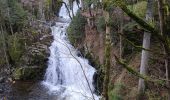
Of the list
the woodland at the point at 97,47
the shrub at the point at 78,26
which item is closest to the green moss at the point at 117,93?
the woodland at the point at 97,47

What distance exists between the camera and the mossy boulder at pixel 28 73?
23.1m

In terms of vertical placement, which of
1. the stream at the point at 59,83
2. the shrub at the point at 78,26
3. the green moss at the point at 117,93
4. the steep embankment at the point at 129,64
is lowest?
the stream at the point at 59,83

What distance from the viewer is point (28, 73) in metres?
23.2

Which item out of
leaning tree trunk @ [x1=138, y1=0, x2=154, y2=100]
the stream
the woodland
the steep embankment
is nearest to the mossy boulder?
the woodland

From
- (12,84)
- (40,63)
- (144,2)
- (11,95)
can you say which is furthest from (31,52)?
(144,2)

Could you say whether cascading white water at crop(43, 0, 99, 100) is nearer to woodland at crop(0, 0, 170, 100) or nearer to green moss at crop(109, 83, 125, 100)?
woodland at crop(0, 0, 170, 100)

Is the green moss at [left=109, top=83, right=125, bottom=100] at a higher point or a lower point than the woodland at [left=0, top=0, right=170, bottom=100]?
lower

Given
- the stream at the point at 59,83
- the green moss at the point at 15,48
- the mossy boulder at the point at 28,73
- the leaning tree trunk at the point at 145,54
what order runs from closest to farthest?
the leaning tree trunk at the point at 145,54, the stream at the point at 59,83, the mossy boulder at the point at 28,73, the green moss at the point at 15,48

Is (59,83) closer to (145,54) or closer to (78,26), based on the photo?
(78,26)

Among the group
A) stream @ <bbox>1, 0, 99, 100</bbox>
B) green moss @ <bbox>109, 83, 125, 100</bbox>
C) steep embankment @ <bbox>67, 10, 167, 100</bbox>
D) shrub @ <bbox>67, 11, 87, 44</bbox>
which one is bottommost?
stream @ <bbox>1, 0, 99, 100</bbox>

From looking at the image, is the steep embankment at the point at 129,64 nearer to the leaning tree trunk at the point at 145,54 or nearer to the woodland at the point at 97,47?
the woodland at the point at 97,47

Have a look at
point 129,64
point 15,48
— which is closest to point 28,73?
point 15,48

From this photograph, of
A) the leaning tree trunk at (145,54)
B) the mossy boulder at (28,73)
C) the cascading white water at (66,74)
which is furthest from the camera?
the mossy boulder at (28,73)

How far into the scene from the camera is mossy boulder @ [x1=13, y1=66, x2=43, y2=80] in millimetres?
23062
